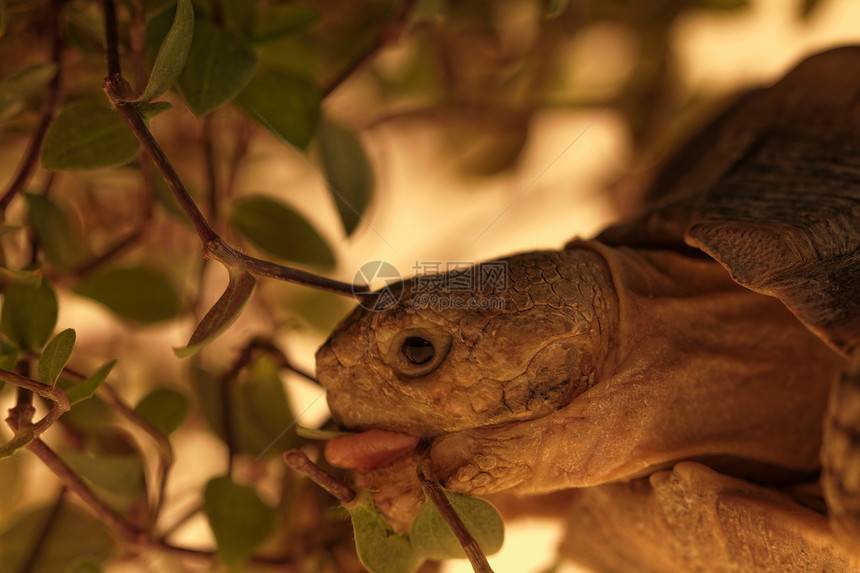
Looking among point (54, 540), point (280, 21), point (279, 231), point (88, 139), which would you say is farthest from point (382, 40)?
point (54, 540)

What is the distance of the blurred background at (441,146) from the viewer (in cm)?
114

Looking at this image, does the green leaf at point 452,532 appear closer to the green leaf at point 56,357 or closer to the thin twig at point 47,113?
the green leaf at point 56,357

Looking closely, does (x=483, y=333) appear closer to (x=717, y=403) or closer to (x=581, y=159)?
(x=717, y=403)

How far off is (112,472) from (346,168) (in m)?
0.49

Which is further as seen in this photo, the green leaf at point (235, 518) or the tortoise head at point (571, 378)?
the green leaf at point (235, 518)

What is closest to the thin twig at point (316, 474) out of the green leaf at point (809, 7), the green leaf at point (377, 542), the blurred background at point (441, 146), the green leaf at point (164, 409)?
the green leaf at point (377, 542)

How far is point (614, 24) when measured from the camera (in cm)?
Result: 135

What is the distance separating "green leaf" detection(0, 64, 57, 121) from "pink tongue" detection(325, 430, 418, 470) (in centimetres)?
51

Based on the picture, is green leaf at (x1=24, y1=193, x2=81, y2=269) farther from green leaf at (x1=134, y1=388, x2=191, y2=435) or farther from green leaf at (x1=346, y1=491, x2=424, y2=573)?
green leaf at (x1=346, y1=491, x2=424, y2=573)

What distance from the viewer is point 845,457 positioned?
0.52 metres

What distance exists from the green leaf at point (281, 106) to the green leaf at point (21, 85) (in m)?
0.21

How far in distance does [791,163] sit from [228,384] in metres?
0.81

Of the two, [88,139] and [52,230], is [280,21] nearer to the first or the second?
[88,139]

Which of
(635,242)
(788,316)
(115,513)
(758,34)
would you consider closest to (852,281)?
(788,316)
